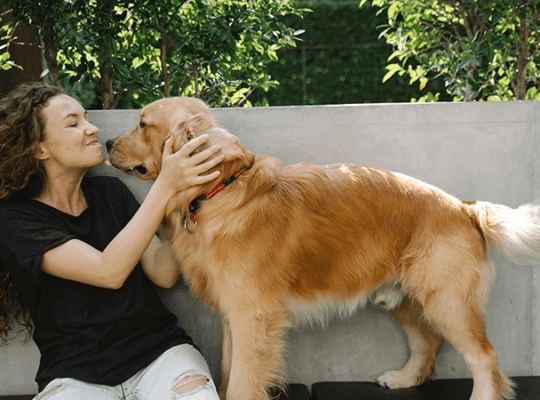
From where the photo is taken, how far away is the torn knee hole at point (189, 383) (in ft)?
5.59

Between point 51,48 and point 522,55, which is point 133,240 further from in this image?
point 522,55

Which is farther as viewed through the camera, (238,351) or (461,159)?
(461,159)

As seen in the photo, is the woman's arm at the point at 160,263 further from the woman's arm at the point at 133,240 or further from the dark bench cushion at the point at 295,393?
the dark bench cushion at the point at 295,393

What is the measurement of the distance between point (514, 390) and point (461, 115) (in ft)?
4.66

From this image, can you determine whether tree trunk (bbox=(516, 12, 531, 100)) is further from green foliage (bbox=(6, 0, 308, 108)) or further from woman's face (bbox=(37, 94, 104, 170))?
woman's face (bbox=(37, 94, 104, 170))

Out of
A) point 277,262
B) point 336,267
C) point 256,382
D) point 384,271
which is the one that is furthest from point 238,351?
point 384,271

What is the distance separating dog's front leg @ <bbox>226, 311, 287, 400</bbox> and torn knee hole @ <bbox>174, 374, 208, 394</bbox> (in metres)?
0.15

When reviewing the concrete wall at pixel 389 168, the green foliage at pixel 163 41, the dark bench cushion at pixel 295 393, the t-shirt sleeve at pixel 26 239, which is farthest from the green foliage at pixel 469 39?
the t-shirt sleeve at pixel 26 239

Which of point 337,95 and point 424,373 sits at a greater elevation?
point 337,95

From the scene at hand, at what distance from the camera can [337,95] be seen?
24.7 feet

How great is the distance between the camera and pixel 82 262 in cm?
172

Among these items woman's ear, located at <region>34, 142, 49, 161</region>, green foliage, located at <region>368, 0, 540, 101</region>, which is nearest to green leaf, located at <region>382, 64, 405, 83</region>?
green foliage, located at <region>368, 0, 540, 101</region>

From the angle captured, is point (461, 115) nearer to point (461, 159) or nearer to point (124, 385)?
point (461, 159)

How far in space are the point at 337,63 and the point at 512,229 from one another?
6147 mm
